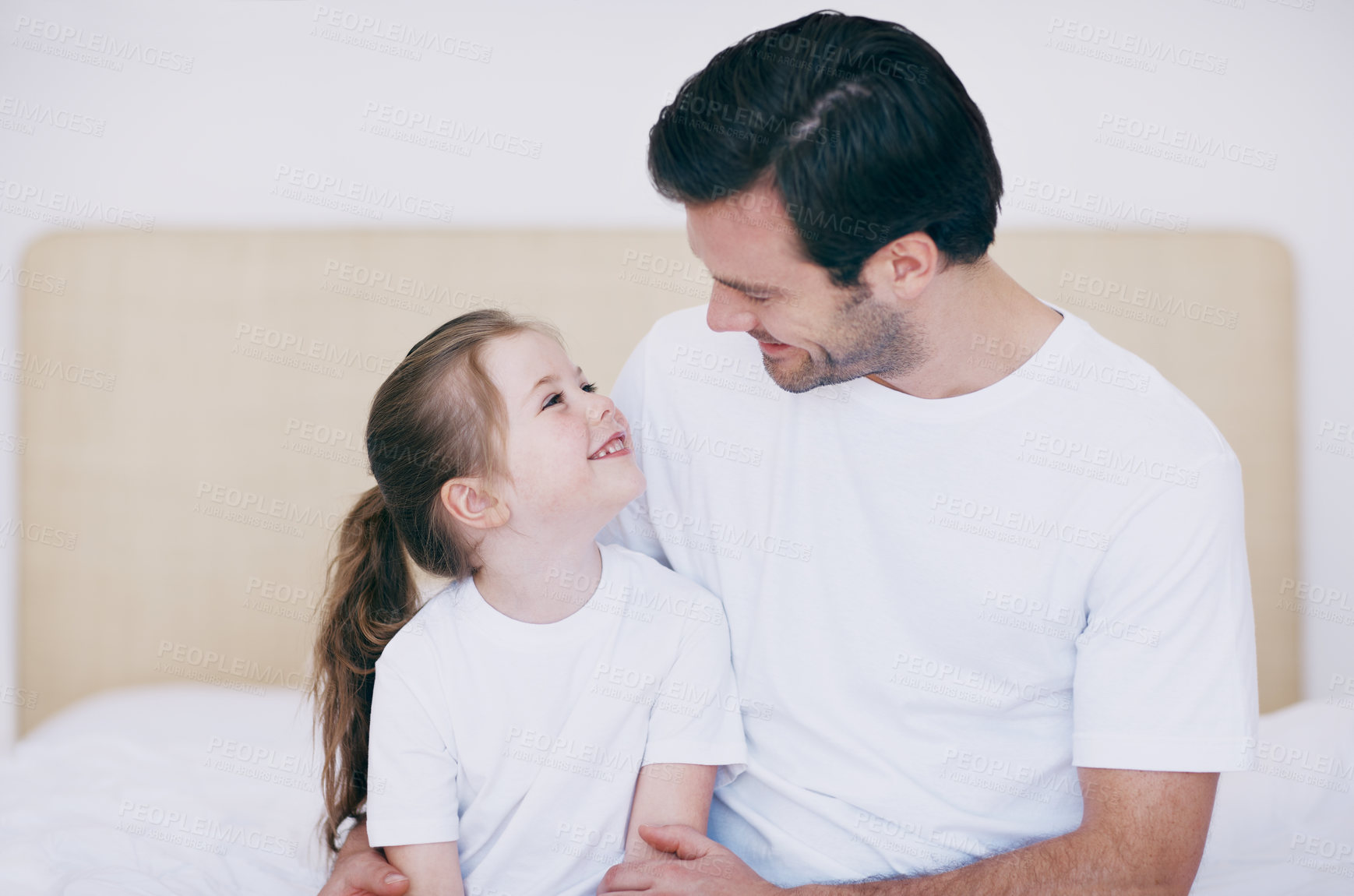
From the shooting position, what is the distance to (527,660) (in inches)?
49.9

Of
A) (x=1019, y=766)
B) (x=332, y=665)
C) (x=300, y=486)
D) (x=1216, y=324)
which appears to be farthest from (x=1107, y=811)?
(x=300, y=486)

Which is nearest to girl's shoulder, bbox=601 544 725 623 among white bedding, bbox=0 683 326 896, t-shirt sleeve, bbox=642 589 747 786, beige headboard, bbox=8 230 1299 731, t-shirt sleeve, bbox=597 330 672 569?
t-shirt sleeve, bbox=642 589 747 786

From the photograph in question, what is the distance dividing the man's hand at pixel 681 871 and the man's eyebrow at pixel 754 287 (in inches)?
25.0

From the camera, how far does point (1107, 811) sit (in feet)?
3.76

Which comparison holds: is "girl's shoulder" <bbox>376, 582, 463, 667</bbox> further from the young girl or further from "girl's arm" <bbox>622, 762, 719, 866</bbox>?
"girl's arm" <bbox>622, 762, 719, 866</bbox>

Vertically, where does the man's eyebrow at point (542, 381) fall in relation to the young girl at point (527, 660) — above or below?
above

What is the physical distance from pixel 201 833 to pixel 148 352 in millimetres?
1274

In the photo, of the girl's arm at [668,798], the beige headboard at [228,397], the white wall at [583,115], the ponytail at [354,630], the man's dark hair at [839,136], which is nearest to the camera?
the man's dark hair at [839,136]

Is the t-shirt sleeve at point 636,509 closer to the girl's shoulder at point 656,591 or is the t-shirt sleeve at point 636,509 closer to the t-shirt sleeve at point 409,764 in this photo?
the girl's shoulder at point 656,591

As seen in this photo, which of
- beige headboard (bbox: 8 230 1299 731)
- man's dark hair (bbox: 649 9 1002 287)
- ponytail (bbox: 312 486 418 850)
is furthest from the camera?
beige headboard (bbox: 8 230 1299 731)

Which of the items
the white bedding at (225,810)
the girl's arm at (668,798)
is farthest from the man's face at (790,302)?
the white bedding at (225,810)

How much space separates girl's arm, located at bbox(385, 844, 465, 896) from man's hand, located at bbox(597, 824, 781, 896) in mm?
178

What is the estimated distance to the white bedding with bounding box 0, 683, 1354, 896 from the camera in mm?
1490

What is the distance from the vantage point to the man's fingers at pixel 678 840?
46.8 inches
